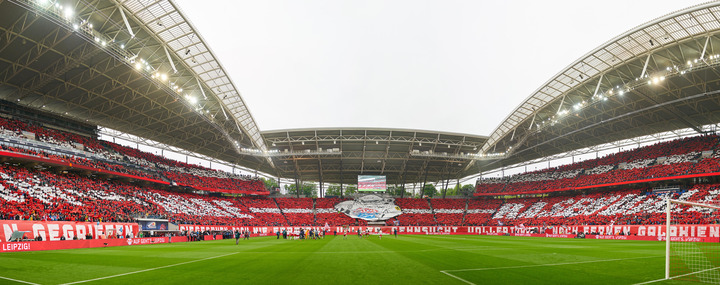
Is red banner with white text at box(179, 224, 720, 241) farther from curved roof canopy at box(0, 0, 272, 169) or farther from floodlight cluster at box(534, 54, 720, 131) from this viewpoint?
curved roof canopy at box(0, 0, 272, 169)

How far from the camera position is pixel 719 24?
27531mm

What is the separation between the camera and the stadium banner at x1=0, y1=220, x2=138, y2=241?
75.9 ft

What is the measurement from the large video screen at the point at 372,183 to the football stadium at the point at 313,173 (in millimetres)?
245

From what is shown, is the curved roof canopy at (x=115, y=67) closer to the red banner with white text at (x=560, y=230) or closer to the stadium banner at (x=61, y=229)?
the stadium banner at (x=61, y=229)

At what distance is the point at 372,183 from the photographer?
67.1 metres

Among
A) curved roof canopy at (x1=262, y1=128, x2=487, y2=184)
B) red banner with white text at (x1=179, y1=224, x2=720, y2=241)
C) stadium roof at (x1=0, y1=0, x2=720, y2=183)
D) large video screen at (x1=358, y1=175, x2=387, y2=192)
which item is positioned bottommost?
red banner with white text at (x1=179, y1=224, x2=720, y2=241)

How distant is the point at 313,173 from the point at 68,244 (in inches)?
1873

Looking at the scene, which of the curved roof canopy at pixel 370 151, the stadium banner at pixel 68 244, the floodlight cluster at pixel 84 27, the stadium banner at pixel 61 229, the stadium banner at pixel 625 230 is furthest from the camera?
the curved roof canopy at pixel 370 151

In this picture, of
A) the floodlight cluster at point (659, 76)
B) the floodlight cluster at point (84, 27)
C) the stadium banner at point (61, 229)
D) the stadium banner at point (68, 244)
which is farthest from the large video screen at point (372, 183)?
the floodlight cluster at point (84, 27)

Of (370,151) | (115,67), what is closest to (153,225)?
(115,67)

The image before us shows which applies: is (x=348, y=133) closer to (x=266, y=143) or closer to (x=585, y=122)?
(x=266, y=143)

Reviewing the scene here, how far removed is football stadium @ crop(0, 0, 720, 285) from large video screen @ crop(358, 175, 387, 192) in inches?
9.7

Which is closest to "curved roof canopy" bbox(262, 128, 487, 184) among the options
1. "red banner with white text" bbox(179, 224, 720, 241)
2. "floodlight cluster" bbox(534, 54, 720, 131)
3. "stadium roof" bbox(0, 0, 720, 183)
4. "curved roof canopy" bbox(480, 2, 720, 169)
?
"stadium roof" bbox(0, 0, 720, 183)

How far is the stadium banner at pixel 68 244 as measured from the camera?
2134 centimetres
